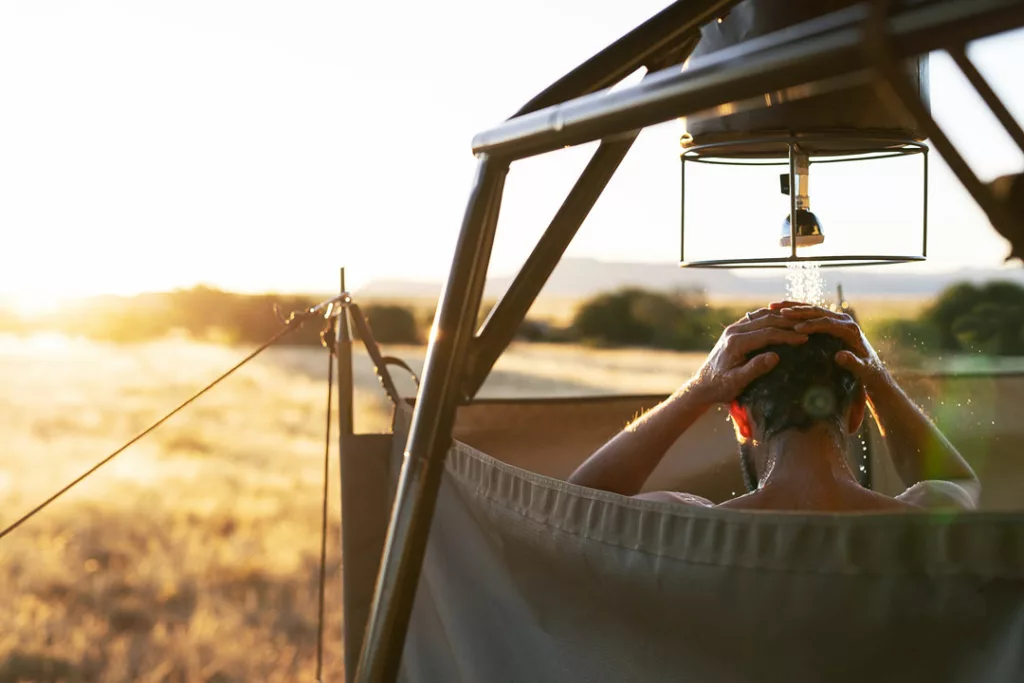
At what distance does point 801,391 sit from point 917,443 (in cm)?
38

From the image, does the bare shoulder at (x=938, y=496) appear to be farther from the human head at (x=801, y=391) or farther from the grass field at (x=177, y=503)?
the grass field at (x=177, y=503)

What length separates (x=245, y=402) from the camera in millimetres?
18797

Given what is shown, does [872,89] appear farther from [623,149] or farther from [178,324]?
[178,324]

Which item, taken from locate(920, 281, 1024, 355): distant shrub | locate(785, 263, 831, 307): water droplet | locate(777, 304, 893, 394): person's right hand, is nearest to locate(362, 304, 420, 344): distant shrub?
locate(920, 281, 1024, 355): distant shrub

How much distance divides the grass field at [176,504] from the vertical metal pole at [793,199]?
195 centimetres

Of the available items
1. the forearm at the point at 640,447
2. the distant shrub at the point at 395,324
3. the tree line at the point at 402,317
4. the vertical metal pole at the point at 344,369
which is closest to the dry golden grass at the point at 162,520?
the tree line at the point at 402,317

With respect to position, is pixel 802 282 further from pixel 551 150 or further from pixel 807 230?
pixel 551 150

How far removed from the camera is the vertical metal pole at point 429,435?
1.30 metres

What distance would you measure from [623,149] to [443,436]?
43 cm

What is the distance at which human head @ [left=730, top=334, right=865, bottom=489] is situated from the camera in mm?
1487

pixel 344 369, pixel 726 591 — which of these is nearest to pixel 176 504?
pixel 344 369

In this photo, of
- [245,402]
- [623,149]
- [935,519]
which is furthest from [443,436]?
[245,402]

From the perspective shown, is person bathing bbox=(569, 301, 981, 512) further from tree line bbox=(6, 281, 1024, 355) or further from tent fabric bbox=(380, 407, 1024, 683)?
tree line bbox=(6, 281, 1024, 355)

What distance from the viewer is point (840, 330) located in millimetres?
1534
